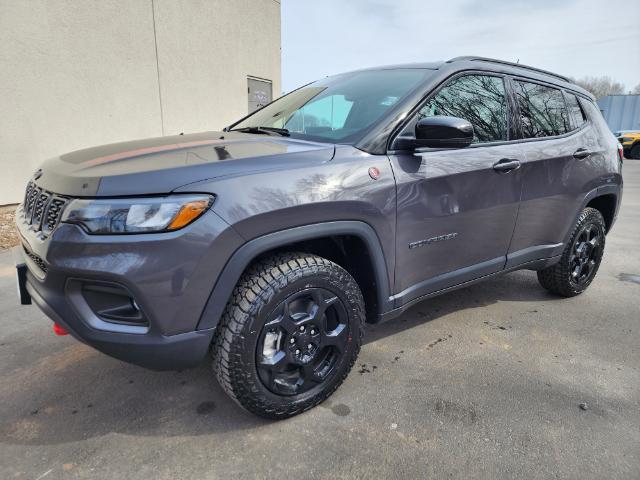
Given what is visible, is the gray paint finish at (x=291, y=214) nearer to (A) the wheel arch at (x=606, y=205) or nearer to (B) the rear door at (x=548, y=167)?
(B) the rear door at (x=548, y=167)

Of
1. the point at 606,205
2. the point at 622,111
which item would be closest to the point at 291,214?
the point at 606,205

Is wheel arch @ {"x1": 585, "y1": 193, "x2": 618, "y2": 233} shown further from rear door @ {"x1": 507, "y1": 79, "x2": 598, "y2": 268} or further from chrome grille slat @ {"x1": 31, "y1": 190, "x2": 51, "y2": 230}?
chrome grille slat @ {"x1": 31, "y1": 190, "x2": 51, "y2": 230}

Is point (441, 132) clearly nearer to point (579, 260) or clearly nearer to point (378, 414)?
point (378, 414)

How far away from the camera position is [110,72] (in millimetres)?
6957

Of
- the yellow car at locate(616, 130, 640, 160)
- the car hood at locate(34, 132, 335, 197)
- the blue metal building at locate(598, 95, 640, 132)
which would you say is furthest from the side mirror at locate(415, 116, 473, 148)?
the blue metal building at locate(598, 95, 640, 132)

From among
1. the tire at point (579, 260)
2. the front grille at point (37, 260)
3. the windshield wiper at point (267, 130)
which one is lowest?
the tire at point (579, 260)

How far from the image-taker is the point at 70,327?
173cm

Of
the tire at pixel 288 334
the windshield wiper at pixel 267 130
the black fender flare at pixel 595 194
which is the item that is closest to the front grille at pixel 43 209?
the tire at pixel 288 334

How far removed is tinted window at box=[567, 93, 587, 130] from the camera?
3383 mm

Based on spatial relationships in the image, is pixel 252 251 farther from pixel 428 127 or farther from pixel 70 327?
pixel 428 127

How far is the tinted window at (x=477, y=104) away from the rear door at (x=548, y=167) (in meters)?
0.20

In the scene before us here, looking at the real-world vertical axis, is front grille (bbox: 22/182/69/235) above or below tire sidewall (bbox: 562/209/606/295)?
above

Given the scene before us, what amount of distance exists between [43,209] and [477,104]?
241 centimetres

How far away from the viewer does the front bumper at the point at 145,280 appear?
1597mm
